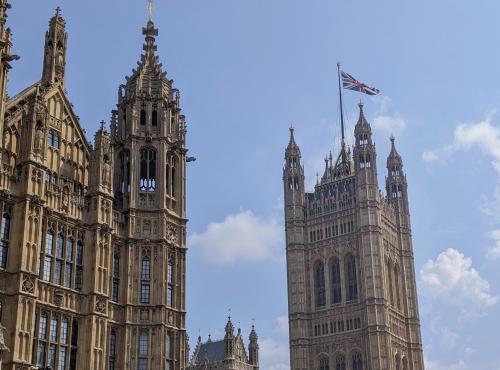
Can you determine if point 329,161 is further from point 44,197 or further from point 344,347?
point 44,197

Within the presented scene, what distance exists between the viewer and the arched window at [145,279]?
47250mm

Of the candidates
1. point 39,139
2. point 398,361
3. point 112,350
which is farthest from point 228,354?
point 39,139

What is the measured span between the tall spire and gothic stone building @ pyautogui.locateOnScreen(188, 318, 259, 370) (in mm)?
57507

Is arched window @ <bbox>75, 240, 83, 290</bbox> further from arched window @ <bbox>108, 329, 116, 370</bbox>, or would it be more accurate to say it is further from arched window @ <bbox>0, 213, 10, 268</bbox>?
arched window @ <bbox>0, 213, 10, 268</bbox>

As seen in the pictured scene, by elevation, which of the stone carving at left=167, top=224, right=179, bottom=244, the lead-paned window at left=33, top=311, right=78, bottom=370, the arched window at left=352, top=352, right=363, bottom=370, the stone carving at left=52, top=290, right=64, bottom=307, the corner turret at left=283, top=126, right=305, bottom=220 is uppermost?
the corner turret at left=283, top=126, right=305, bottom=220

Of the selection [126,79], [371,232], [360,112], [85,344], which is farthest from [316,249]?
[85,344]

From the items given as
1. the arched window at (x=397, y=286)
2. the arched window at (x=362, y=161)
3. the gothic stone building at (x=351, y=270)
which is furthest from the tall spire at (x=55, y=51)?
the arched window at (x=397, y=286)

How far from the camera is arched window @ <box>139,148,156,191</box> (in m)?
50.2

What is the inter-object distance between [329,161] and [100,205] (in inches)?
3637

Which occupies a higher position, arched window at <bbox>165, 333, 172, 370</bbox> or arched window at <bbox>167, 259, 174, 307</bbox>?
arched window at <bbox>167, 259, 174, 307</bbox>

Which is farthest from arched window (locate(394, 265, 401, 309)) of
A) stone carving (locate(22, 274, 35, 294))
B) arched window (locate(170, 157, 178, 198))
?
stone carving (locate(22, 274, 35, 294))

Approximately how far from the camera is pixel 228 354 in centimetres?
10225

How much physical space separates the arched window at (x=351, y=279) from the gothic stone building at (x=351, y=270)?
145 millimetres

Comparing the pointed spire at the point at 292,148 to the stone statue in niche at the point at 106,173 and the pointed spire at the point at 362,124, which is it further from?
the stone statue in niche at the point at 106,173
